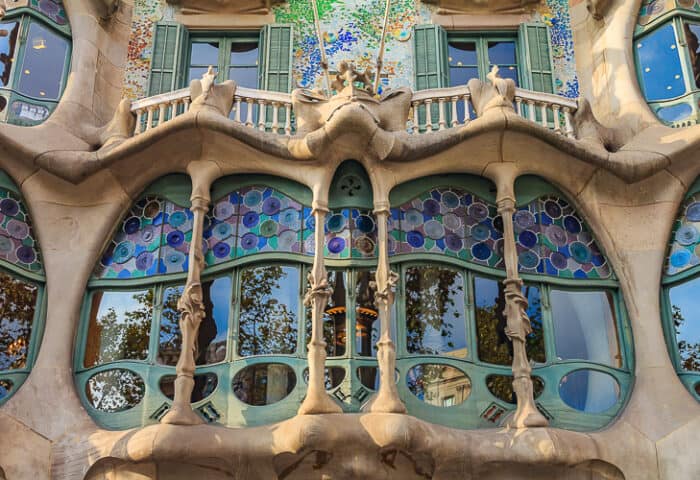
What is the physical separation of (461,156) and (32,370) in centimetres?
538

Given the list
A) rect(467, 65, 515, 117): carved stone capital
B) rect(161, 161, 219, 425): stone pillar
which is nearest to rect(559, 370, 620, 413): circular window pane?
rect(467, 65, 515, 117): carved stone capital

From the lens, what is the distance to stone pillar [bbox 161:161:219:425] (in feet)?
31.8

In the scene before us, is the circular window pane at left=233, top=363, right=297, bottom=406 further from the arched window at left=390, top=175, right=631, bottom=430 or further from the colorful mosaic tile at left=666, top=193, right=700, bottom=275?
the colorful mosaic tile at left=666, top=193, right=700, bottom=275

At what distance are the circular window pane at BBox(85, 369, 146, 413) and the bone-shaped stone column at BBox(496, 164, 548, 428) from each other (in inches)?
159

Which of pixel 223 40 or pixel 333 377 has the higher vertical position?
pixel 223 40

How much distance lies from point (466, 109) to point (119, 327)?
190 inches

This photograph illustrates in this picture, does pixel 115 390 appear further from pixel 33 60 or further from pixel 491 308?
pixel 33 60

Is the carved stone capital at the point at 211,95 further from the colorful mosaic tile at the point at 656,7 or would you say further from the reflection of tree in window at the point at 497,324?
the colorful mosaic tile at the point at 656,7

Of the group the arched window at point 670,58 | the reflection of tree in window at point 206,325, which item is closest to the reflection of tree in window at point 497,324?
the reflection of tree in window at point 206,325

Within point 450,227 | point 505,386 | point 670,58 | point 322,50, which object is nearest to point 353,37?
point 322,50

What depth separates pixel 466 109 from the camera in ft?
37.3

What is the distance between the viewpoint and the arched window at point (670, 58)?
1180 centimetres

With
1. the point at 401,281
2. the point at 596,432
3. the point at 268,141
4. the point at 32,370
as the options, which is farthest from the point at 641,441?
the point at 32,370

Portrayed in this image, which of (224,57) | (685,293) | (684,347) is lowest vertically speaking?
(684,347)
